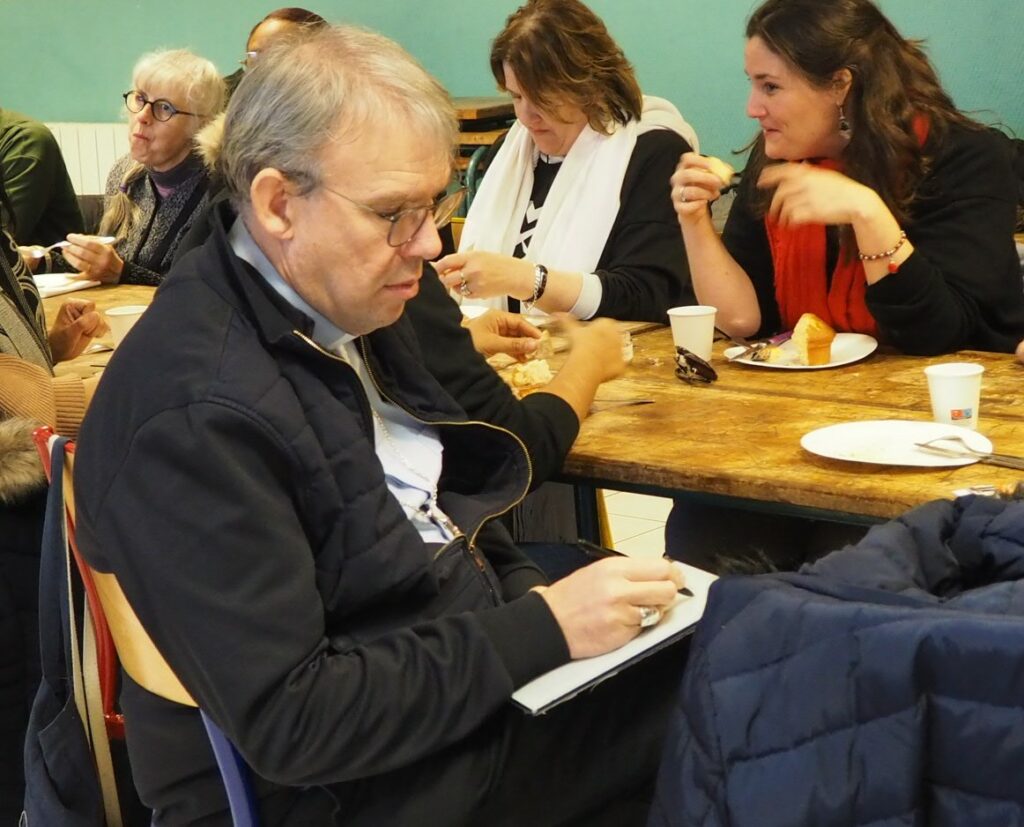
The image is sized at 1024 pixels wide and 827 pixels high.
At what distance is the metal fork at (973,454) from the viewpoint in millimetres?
1736

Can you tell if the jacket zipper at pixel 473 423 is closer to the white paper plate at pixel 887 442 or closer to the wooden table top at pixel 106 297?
the white paper plate at pixel 887 442

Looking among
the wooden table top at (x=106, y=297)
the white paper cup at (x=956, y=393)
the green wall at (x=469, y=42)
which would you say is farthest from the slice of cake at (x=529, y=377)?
the green wall at (x=469, y=42)

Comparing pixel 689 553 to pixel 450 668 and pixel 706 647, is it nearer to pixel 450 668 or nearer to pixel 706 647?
pixel 450 668

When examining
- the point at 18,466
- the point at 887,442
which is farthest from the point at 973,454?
the point at 18,466

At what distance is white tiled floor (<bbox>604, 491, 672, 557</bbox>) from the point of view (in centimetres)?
387

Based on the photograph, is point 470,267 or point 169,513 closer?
point 169,513

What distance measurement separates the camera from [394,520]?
145 cm

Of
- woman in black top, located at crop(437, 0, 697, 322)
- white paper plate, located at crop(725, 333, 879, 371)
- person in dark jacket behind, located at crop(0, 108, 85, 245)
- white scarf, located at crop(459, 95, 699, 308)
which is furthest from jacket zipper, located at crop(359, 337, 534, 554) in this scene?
person in dark jacket behind, located at crop(0, 108, 85, 245)

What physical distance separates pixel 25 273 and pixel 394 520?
63.4 inches

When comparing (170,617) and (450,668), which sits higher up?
(170,617)

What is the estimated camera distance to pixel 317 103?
1.35m

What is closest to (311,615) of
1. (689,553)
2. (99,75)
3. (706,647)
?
(706,647)

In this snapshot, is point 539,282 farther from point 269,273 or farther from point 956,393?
point 269,273

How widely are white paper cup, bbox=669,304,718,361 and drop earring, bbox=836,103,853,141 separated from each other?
16.9 inches
